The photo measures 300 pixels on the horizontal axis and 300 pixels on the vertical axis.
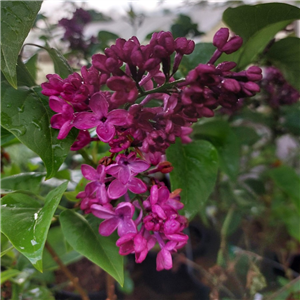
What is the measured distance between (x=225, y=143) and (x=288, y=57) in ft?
0.56

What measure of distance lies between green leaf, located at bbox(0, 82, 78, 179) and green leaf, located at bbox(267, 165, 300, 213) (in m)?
0.65

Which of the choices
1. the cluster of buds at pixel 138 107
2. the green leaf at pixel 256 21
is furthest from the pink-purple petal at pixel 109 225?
the green leaf at pixel 256 21

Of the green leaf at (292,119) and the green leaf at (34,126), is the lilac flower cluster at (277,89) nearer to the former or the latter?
the green leaf at (292,119)

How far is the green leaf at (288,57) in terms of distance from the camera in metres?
0.44

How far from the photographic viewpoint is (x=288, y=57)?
452mm

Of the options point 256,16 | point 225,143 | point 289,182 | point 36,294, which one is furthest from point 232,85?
point 289,182

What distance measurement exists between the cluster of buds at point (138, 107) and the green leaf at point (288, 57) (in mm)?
211

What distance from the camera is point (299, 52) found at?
0.44 m

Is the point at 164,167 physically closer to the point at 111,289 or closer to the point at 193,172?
the point at 193,172

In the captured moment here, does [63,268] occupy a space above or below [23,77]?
below

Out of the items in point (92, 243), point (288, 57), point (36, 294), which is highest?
point (288, 57)

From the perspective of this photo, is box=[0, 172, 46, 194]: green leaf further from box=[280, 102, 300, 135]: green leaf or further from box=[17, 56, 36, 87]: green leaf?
box=[280, 102, 300, 135]: green leaf

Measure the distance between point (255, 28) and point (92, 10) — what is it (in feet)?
1.90

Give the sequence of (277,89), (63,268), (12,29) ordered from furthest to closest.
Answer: (277,89)
(63,268)
(12,29)
